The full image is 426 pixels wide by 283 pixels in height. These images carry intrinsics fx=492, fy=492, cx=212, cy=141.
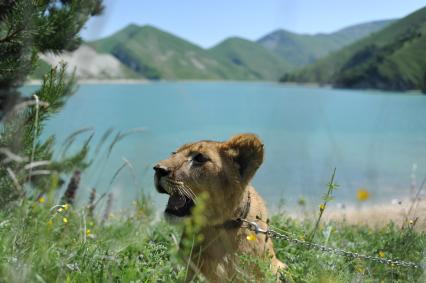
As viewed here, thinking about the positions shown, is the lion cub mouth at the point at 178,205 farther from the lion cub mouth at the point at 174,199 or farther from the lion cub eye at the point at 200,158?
the lion cub eye at the point at 200,158

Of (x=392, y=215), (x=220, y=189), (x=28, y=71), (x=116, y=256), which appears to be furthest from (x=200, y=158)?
(x=392, y=215)

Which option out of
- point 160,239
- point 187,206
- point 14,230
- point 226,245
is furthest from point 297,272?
point 160,239

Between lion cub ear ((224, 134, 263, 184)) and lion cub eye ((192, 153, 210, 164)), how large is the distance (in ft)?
0.74

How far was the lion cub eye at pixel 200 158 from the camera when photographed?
4695 mm

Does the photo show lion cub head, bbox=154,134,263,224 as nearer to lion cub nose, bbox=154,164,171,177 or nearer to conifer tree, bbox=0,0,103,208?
lion cub nose, bbox=154,164,171,177

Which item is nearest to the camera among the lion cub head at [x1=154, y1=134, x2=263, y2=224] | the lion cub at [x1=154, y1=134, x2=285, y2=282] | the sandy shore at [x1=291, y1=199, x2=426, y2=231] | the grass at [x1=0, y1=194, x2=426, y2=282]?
the grass at [x1=0, y1=194, x2=426, y2=282]

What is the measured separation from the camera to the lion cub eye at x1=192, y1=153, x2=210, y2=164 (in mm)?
4695

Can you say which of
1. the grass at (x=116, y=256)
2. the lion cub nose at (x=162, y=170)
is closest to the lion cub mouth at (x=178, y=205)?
the lion cub nose at (x=162, y=170)

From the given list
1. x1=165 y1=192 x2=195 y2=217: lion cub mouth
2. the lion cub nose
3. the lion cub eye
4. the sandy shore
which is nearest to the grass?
the sandy shore

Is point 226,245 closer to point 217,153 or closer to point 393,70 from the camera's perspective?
point 217,153

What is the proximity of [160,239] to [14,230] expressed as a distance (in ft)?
10.0

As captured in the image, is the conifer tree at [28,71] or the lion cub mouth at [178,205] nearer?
the lion cub mouth at [178,205]

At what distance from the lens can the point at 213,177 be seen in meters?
4.62

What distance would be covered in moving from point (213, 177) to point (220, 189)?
13cm
